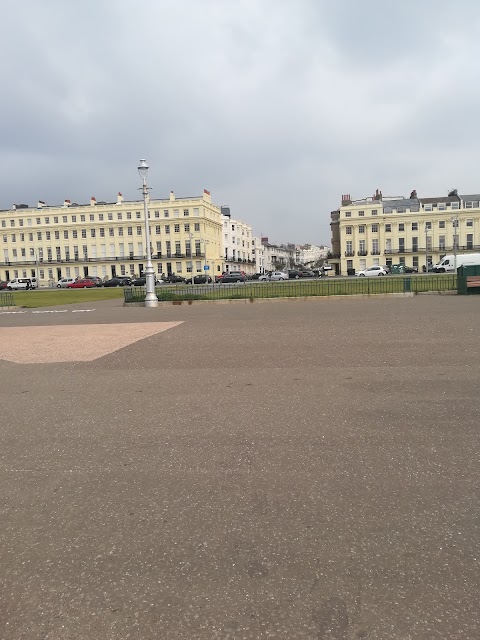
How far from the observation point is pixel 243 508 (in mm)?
3381

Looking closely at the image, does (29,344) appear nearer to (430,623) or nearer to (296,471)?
(296,471)

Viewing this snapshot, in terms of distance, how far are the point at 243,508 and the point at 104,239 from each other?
110m

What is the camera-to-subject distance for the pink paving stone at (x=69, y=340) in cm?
1008

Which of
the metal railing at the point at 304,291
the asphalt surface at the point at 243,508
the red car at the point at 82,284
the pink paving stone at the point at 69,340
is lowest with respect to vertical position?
the asphalt surface at the point at 243,508

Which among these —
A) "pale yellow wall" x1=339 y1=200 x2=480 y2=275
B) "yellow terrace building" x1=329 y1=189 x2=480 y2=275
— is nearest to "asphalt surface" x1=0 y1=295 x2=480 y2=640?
"yellow terrace building" x1=329 y1=189 x2=480 y2=275

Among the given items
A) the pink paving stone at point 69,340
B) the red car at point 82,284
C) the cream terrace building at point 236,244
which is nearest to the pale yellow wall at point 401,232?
the cream terrace building at point 236,244

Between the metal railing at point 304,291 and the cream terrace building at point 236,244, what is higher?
the cream terrace building at point 236,244

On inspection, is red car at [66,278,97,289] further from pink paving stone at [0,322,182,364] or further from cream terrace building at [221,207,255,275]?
pink paving stone at [0,322,182,364]

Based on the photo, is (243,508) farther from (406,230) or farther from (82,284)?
(406,230)

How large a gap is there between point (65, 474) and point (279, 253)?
→ 180 m

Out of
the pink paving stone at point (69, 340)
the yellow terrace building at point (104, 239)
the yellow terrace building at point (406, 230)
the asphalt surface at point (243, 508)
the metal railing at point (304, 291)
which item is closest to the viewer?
the asphalt surface at point (243, 508)

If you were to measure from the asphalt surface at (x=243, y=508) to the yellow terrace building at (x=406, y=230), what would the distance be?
3844 inches

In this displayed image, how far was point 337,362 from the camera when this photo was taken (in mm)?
8258

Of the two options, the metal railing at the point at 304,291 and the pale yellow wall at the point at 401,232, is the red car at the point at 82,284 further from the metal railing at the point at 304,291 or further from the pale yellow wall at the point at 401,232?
the pale yellow wall at the point at 401,232
